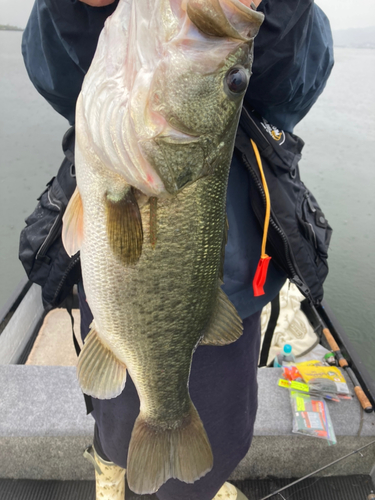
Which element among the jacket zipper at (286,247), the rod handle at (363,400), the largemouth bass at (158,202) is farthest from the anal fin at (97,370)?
the rod handle at (363,400)

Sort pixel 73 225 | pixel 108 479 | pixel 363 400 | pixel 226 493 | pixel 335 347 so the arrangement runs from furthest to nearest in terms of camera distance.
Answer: pixel 335 347
pixel 363 400
pixel 226 493
pixel 108 479
pixel 73 225

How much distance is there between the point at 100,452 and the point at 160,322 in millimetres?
817

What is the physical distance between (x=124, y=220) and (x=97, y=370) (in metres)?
0.44

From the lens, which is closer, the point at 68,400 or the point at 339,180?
the point at 68,400

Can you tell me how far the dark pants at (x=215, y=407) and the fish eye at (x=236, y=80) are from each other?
0.69 meters

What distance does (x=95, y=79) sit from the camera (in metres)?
0.65

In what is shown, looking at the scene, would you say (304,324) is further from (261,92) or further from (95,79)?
(95,79)

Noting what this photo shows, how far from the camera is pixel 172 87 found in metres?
0.67

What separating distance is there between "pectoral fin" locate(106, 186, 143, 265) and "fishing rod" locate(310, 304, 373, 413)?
5.22ft

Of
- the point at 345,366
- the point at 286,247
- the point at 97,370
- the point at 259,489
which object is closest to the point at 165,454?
the point at 97,370

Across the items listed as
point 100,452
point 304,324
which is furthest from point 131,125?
point 304,324

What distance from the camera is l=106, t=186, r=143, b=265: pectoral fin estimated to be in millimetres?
741

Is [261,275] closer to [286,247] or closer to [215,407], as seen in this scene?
[286,247]

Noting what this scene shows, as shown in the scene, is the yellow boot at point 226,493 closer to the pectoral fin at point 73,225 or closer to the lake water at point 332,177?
the pectoral fin at point 73,225
